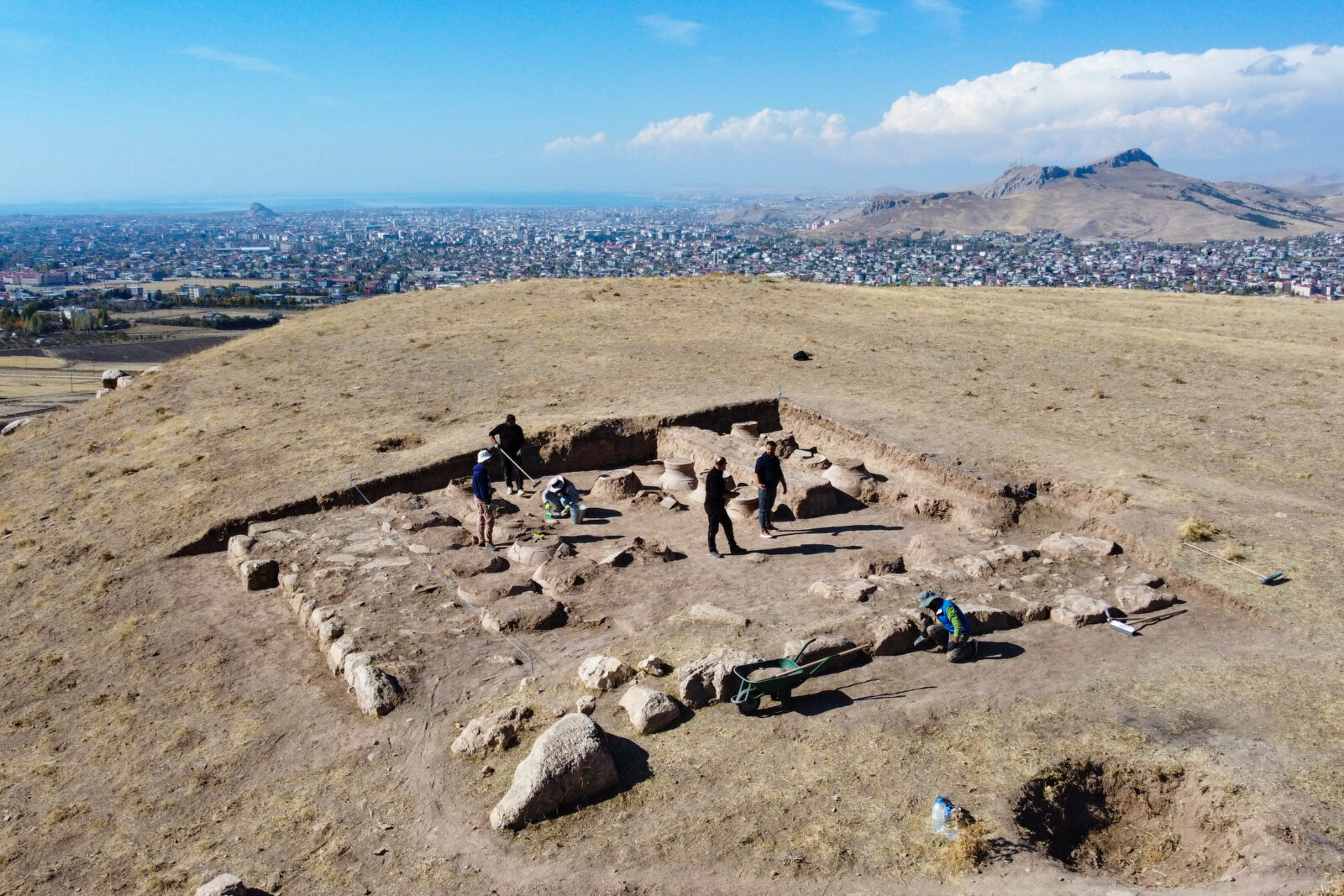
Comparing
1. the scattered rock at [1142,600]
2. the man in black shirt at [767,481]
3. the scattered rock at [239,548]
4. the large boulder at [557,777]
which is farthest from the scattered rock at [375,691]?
the scattered rock at [1142,600]

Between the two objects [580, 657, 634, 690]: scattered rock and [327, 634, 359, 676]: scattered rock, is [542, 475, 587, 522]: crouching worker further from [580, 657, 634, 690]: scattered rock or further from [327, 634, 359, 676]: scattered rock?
[580, 657, 634, 690]: scattered rock

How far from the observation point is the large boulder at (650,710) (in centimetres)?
814

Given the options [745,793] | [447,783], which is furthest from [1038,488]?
[447,783]

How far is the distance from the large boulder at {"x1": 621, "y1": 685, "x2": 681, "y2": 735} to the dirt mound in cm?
317

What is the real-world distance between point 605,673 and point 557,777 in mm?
1834

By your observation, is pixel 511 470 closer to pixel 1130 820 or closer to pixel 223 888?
pixel 223 888

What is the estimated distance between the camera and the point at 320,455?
16672mm

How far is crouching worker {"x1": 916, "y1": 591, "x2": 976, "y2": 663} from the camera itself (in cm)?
938

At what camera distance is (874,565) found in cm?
1223

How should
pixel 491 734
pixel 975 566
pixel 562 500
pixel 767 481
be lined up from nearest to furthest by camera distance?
pixel 491 734 → pixel 975 566 → pixel 767 481 → pixel 562 500

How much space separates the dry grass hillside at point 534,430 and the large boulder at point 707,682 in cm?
52

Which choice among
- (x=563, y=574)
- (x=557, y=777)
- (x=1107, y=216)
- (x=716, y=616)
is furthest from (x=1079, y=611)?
(x=1107, y=216)

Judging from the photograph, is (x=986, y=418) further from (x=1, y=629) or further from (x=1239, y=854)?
(x=1, y=629)

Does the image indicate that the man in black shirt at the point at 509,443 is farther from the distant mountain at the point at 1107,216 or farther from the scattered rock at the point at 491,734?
the distant mountain at the point at 1107,216
